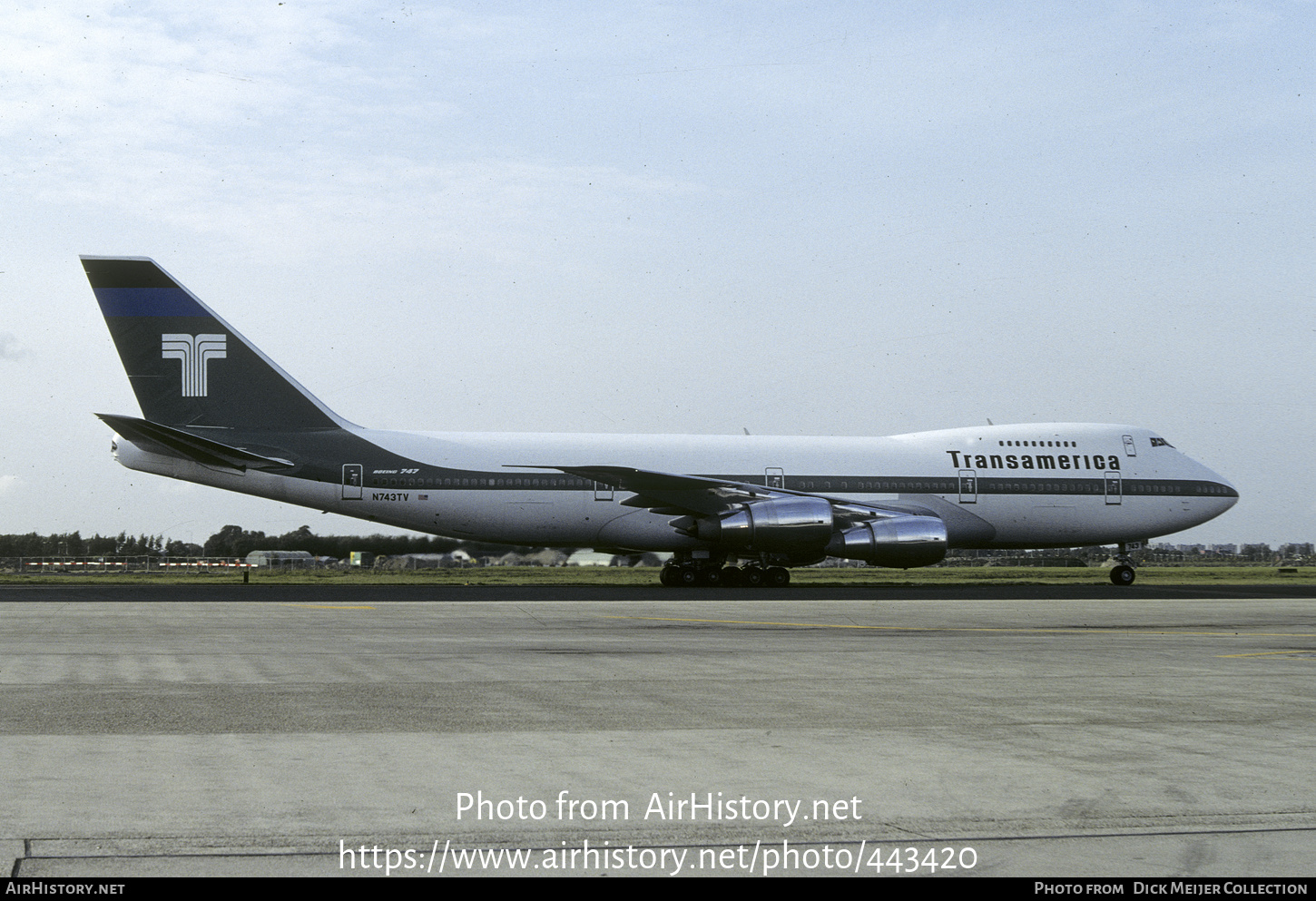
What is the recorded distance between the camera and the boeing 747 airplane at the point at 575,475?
84.0 feet

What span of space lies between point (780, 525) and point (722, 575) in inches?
111

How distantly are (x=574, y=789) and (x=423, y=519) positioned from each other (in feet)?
73.3

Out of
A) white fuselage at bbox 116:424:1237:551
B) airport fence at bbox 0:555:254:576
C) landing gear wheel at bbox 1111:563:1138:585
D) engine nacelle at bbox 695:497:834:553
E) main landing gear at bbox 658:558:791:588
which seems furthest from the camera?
airport fence at bbox 0:555:254:576

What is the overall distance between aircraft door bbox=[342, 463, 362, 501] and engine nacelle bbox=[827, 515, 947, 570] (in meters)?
11.2

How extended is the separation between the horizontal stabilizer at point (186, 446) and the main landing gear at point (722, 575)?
9662 millimetres

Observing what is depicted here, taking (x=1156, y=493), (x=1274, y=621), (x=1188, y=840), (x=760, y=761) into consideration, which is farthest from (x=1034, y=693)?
(x=1156, y=493)

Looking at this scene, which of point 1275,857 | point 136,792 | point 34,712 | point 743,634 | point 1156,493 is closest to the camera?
point 1275,857

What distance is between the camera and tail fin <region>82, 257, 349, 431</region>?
84.7 ft

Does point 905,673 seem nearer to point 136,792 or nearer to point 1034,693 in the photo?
point 1034,693

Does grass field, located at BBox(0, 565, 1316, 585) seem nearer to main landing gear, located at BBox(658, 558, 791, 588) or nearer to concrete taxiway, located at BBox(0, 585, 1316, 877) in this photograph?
main landing gear, located at BBox(658, 558, 791, 588)

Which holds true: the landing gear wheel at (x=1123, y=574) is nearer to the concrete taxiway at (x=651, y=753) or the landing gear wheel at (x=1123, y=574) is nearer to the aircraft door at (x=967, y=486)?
Result: the aircraft door at (x=967, y=486)

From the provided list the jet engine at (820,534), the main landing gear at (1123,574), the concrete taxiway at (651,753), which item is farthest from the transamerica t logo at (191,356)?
the main landing gear at (1123,574)

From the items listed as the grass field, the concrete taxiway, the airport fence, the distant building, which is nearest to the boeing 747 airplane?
the grass field

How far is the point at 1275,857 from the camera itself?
387 cm
